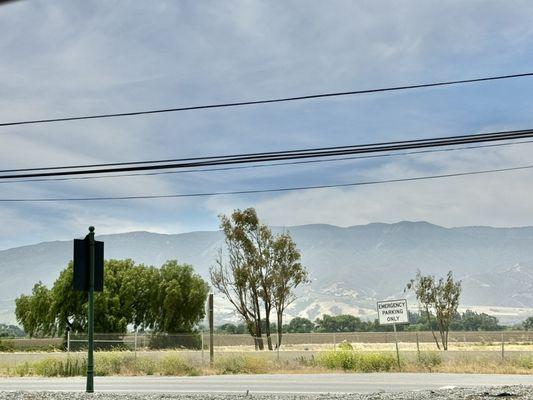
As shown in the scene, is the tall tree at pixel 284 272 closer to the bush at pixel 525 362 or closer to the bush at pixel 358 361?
the bush at pixel 358 361

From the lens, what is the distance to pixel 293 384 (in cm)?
2156

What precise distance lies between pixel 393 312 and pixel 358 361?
253cm

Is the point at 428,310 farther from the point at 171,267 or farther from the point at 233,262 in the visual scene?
the point at 171,267

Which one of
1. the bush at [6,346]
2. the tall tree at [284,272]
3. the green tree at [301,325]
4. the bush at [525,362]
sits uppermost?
the tall tree at [284,272]

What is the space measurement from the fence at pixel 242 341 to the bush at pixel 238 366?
2.68m

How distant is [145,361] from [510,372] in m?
14.7

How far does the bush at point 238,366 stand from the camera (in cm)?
2831

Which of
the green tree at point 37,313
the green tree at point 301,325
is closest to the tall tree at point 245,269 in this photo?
the green tree at point 37,313

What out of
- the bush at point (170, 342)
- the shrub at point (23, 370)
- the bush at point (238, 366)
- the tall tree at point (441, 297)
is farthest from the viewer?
the tall tree at point (441, 297)

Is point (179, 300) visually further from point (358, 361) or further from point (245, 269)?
point (358, 361)

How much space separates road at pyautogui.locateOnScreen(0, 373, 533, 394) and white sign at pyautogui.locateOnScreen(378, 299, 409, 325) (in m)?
3.23

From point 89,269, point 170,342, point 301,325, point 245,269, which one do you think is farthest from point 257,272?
point 301,325

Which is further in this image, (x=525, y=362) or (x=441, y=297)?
(x=441, y=297)

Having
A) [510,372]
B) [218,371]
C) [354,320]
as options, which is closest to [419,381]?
[510,372]
